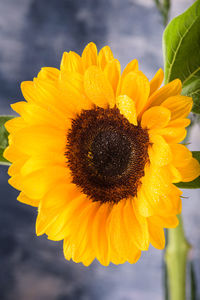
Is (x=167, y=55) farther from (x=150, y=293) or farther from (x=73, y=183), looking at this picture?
(x=150, y=293)

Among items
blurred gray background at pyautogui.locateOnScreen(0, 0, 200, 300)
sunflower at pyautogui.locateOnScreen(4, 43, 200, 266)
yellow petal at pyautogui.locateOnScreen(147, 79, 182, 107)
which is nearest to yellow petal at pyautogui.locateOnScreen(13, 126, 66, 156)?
sunflower at pyautogui.locateOnScreen(4, 43, 200, 266)

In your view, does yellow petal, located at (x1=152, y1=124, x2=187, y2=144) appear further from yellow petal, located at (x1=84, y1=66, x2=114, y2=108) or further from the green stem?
the green stem

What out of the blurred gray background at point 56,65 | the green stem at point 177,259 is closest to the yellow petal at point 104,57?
the green stem at point 177,259

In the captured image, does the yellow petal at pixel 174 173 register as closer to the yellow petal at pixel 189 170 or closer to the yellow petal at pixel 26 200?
the yellow petal at pixel 189 170

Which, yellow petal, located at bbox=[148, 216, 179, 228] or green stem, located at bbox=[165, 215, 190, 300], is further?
green stem, located at bbox=[165, 215, 190, 300]

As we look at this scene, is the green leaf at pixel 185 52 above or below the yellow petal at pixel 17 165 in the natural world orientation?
above

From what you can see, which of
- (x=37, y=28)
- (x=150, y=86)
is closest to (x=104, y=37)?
(x=37, y=28)
